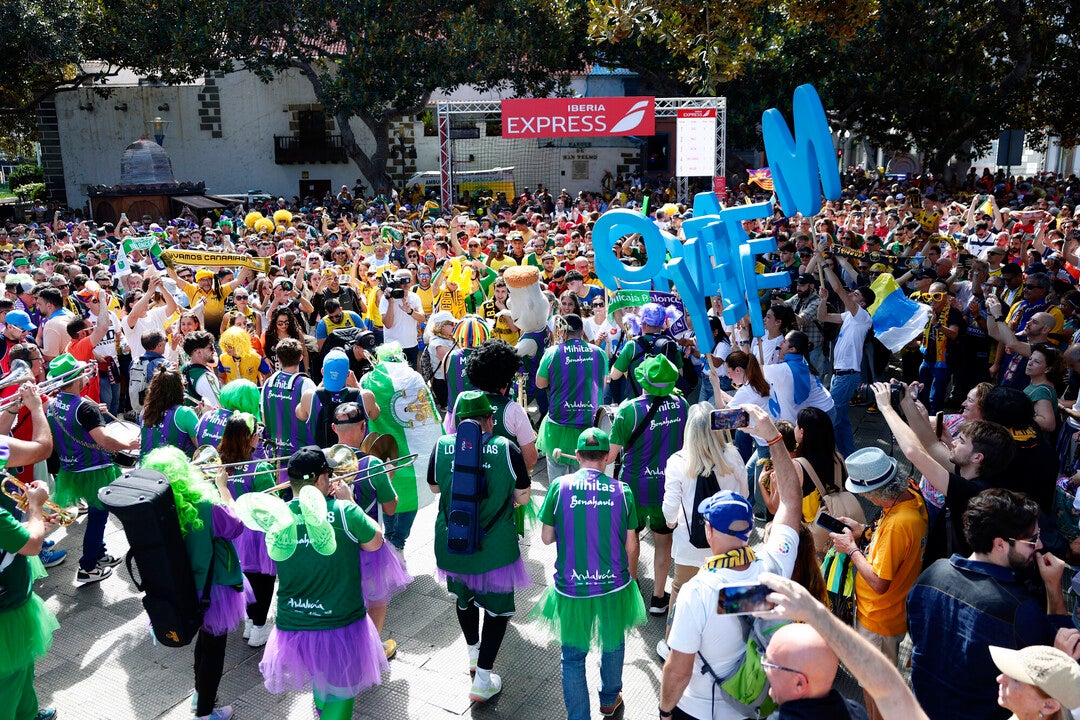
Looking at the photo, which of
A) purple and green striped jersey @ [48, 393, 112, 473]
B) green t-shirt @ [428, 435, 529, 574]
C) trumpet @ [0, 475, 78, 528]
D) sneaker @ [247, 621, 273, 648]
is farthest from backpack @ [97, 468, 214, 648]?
purple and green striped jersey @ [48, 393, 112, 473]

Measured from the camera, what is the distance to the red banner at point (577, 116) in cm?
1869

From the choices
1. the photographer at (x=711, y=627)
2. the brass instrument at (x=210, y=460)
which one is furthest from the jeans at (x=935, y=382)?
the brass instrument at (x=210, y=460)

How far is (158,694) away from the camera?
15.2 feet

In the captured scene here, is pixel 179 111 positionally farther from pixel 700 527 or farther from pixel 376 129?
pixel 700 527

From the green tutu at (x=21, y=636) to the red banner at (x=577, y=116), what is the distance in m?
16.1

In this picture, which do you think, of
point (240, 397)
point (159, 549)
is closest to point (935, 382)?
point (240, 397)

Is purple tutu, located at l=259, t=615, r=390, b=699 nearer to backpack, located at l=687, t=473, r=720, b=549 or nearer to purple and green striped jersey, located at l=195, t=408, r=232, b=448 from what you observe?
purple and green striped jersey, located at l=195, t=408, r=232, b=448

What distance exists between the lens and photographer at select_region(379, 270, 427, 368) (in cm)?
880

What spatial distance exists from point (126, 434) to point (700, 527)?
11.7ft

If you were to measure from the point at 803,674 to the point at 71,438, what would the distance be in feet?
16.2

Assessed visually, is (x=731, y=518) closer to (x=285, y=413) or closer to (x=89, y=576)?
(x=285, y=413)

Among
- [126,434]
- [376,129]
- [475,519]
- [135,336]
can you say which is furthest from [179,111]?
[475,519]

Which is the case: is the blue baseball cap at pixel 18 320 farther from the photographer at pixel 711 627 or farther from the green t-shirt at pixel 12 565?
the photographer at pixel 711 627

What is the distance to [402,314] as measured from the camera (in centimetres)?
894
